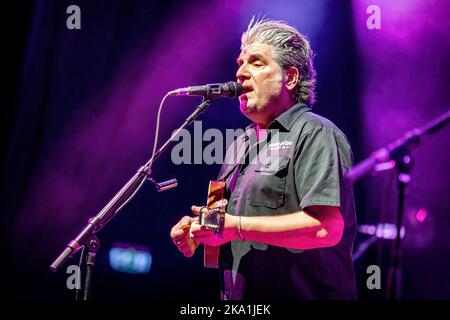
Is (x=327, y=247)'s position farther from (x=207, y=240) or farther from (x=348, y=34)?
(x=348, y=34)

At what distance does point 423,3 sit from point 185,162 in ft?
7.86

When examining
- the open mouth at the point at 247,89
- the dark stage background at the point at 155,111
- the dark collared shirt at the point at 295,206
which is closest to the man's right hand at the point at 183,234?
the dark collared shirt at the point at 295,206

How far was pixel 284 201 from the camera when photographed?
2.62 m

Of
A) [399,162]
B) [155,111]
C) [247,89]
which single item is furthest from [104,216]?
[155,111]

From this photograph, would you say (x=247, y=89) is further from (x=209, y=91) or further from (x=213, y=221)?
(x=213, y=221)

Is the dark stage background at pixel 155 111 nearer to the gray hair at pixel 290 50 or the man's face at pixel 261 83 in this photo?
the gray hair at pixel 290 50

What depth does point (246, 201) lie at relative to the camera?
2.74m

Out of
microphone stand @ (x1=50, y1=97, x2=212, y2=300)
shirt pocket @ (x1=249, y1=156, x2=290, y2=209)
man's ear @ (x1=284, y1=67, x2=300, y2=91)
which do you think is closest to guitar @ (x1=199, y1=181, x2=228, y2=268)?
shirt pocket @ (x1=249, y1=156, x2=290, y2=209)

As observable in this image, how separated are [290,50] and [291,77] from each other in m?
0.17

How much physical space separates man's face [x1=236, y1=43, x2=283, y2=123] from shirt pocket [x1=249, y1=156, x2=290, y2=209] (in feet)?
1.37

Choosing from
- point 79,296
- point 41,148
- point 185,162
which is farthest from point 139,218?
point 79,296

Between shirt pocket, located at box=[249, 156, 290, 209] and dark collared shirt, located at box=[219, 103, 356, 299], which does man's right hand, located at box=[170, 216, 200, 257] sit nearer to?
dark collared shirt, located at box=[219, 103, 356, 299]

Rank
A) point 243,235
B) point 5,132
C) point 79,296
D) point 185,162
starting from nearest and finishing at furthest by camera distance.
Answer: point 243,235
point 79,296
point 5,132
point 185,162

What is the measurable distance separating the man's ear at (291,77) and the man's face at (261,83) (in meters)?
0.06
